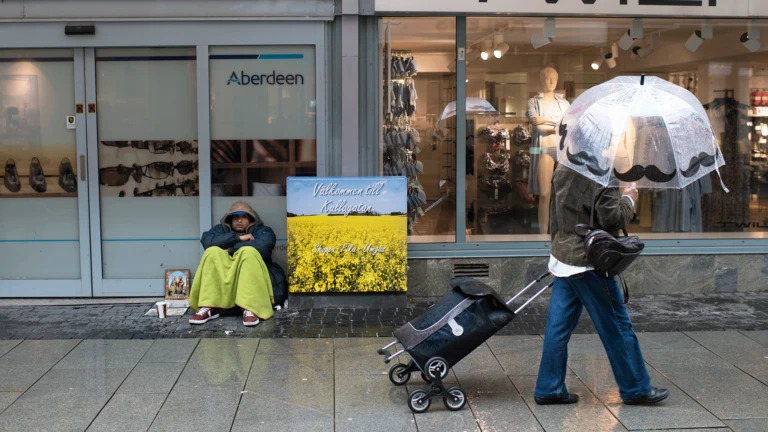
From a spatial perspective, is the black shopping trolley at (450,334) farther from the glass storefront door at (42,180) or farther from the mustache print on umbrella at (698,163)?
the glass storefront door at (42,180)

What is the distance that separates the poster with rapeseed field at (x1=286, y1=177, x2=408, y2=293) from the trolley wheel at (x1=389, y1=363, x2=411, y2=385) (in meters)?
2.15

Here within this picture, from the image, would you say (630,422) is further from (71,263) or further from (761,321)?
(71,263)

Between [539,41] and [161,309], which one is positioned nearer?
[161,309]

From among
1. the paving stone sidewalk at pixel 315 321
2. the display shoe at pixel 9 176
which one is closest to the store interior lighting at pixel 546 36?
the paving stone sidewalk at pixel 315 321

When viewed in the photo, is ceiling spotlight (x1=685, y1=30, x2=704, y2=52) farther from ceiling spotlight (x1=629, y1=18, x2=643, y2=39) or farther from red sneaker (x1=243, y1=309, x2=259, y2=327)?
red sneaker (x1=243, y1=309, x2=259, y2=327)

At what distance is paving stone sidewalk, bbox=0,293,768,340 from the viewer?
6881 millimetres

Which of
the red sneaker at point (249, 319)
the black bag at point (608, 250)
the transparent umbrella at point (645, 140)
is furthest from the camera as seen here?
the red sneaker at point (249, 319)

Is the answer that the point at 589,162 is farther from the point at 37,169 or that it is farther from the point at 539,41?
the point at 37,169

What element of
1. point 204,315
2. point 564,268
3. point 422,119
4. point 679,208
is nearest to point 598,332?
point 564,268

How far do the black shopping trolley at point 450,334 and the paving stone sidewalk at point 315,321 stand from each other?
1802 millimetres

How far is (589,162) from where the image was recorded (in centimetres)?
452

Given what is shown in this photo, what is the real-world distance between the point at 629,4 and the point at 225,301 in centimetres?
482

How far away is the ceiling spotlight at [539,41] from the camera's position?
8477 mm

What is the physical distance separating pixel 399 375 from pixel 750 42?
229 inches
